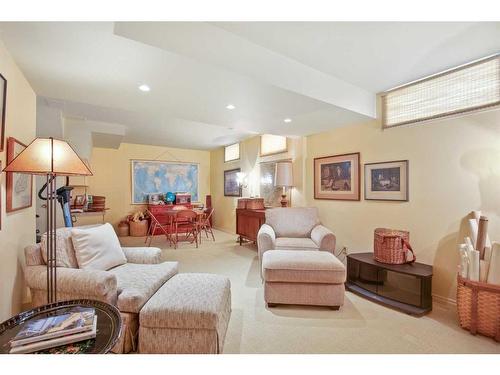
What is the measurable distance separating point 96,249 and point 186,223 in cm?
311

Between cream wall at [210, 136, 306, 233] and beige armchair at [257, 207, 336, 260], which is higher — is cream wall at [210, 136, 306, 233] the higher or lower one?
the higher one

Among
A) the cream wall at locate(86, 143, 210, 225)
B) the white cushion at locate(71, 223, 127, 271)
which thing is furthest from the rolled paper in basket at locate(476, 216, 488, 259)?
the cream wall at locate(86, 143, 210, 225)

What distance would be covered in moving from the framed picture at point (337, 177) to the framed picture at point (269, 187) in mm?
957

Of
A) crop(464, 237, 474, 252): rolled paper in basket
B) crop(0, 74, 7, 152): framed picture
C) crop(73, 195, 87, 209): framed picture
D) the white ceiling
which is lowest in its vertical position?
crop(464, 237, 474, 252): rolled paper in basket

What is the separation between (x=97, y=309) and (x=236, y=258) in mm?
2771

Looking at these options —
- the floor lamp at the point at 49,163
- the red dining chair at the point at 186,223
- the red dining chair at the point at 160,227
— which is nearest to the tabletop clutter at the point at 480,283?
the floor lamp at the point at 49,163

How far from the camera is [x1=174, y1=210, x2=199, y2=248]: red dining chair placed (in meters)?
4.71

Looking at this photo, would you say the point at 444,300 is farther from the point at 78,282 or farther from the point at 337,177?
the point at 78,282

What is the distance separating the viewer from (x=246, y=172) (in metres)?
5.59

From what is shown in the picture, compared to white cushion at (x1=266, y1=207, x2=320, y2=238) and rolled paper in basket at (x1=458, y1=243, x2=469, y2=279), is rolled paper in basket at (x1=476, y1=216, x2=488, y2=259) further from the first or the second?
→ white cushion at (x1=266, y1=207, x2=320, y2=238)

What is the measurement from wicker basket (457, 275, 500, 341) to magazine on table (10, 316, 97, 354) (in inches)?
104

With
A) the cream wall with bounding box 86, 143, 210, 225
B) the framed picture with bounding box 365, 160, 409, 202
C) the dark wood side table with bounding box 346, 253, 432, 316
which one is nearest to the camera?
the dark wood side table with bounding box 346, 253, 432, 316

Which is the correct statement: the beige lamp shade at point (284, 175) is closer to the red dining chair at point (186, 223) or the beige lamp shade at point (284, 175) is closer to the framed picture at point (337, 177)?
the framed picture at point (337, 177)

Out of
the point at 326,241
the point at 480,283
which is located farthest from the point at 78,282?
the point at 480,283
